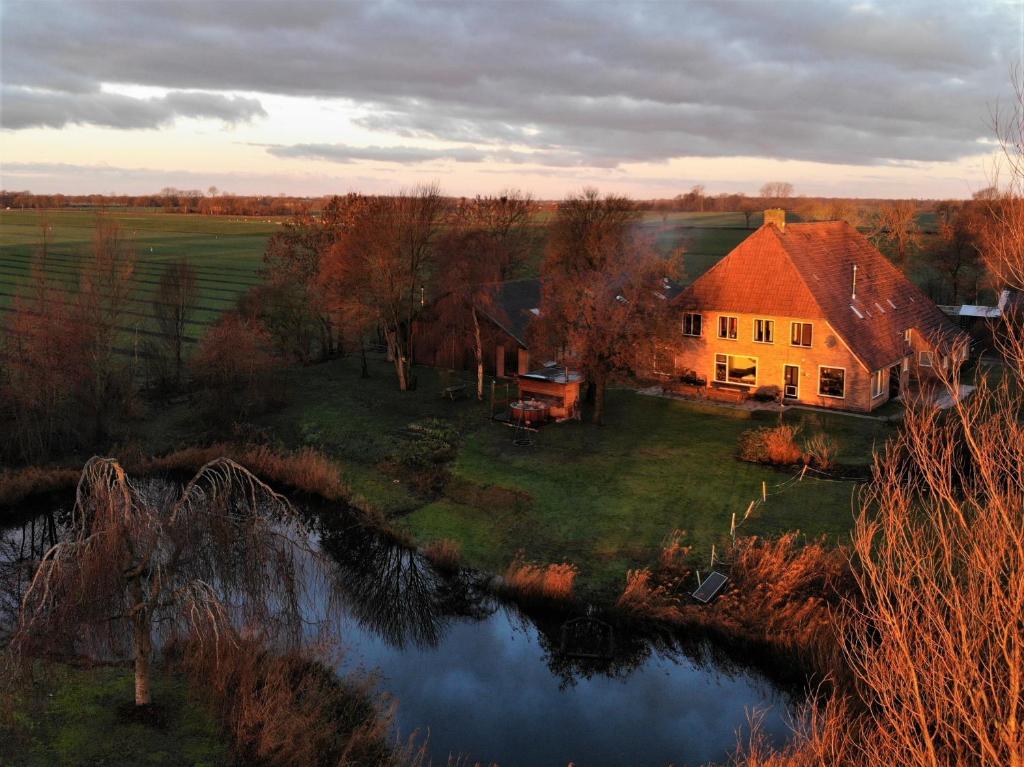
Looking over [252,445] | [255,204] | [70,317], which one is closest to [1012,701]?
[252,445]

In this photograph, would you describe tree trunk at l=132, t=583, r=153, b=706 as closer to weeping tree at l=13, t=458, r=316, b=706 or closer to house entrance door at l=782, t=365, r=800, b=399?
weeping tree at l=13, t=458, r=316, b=706

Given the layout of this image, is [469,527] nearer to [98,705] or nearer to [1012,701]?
[98,705]

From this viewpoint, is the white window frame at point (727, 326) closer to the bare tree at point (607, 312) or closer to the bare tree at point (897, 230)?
the bare tree at point (607, 312)

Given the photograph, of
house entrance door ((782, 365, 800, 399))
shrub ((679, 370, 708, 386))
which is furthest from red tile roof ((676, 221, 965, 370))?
shrub ((679, 370, 708, 386))

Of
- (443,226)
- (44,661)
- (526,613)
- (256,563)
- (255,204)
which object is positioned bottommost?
(526,613)

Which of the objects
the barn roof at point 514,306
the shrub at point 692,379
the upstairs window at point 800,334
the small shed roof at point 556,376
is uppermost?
the barn roof at point 514,306

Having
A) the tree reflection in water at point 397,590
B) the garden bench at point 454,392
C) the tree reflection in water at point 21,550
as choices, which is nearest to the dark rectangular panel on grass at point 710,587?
the tree reflection in water at point 397,590
